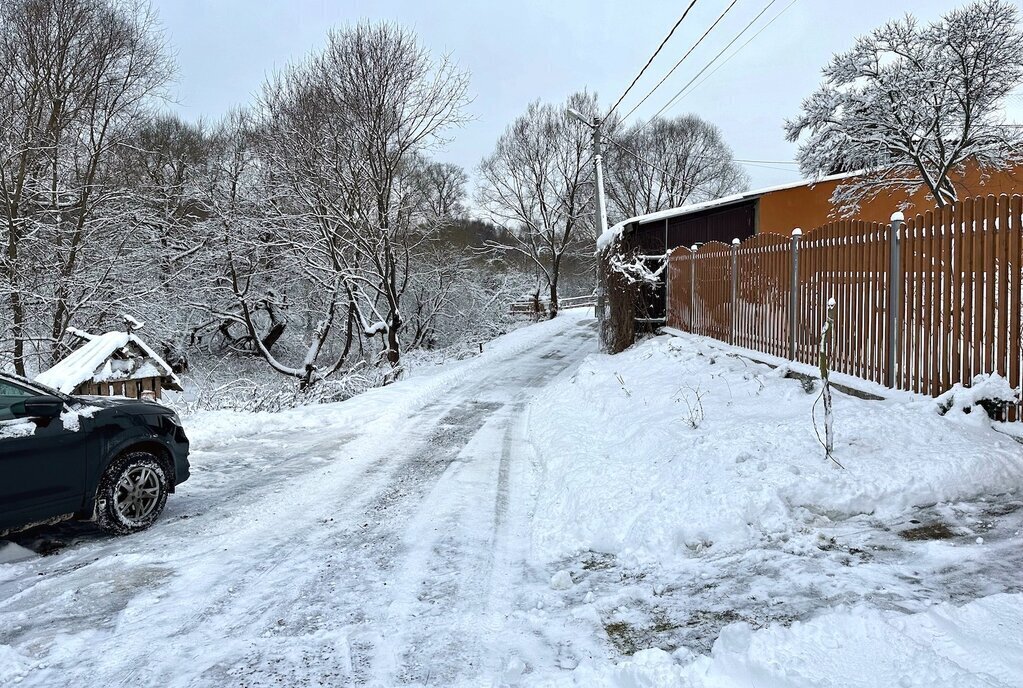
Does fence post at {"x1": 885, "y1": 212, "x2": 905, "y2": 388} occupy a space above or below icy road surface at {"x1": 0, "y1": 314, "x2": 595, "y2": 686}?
above

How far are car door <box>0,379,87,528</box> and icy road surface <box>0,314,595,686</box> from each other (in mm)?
377

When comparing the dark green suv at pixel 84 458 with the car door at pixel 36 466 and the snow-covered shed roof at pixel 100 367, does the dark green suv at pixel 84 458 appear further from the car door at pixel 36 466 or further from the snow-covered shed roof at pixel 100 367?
the snow-covered shed roof at pixel 100 367

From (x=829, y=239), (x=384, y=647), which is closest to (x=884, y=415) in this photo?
(x=829, y=239)

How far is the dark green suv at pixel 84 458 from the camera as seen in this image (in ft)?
15.0

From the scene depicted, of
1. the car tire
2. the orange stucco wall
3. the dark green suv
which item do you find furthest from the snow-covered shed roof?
the orange stucco wall

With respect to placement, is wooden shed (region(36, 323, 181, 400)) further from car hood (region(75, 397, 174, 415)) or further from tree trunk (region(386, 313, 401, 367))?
tree trunk (region(386, 313, 401, 367))

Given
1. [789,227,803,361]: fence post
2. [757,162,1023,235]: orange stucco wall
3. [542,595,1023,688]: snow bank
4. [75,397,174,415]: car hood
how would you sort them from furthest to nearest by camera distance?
[757,162,1023,235]: orange stucco wall < [789,227,803,361]: fence post < [75,397,174,415]: car hood < [542,595,1023,688]: snow bank

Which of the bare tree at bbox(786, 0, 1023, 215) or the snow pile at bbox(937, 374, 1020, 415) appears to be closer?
the snow pile at bbox(937, 374, 1020, 415)

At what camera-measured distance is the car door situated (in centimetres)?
450

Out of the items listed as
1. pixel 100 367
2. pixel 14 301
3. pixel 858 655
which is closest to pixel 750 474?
pixel 858 655

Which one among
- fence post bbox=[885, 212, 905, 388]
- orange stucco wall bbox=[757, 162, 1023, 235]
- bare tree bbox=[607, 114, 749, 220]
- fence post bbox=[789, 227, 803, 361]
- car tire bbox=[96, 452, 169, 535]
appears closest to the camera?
car tire bbox=[96, 452, 169, 535]

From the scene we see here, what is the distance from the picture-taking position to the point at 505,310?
39781 mm

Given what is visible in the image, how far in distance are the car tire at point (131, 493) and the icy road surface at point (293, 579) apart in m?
0.16

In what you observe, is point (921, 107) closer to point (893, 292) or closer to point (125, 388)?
point (893, 292)
